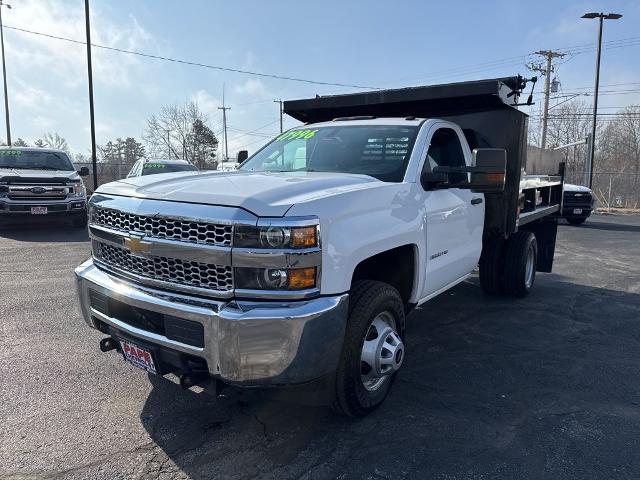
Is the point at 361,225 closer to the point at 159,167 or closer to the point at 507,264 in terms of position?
the point at 507,264

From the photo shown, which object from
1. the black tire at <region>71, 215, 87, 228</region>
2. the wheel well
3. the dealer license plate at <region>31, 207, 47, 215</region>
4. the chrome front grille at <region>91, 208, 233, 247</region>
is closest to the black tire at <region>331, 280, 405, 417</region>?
the wheel well

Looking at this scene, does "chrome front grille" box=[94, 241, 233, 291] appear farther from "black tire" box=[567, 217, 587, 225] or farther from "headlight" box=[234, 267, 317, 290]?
"black tire" box=[567, 217, 587, 225]

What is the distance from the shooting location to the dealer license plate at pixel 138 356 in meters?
2.89

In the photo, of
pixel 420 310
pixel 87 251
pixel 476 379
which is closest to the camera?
pixel 476 379

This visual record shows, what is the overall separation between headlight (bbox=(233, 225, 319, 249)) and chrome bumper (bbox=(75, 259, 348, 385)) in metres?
0.30

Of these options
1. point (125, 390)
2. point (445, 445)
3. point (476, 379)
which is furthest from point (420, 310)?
point (125, 390)

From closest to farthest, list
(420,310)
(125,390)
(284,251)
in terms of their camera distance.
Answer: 1. (284,251)
2. (125,390)
3. (420,310)

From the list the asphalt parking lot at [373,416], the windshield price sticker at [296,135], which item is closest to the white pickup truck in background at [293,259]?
the windshield price sticker at [296,135]

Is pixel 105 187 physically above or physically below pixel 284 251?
above

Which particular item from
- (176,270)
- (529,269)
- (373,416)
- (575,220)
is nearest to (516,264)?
(529,269)

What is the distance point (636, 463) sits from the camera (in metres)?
2.84

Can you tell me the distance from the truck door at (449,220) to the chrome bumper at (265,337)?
1.41 metres

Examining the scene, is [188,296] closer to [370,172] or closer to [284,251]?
[284,251]

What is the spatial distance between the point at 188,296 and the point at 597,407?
2874 mm
